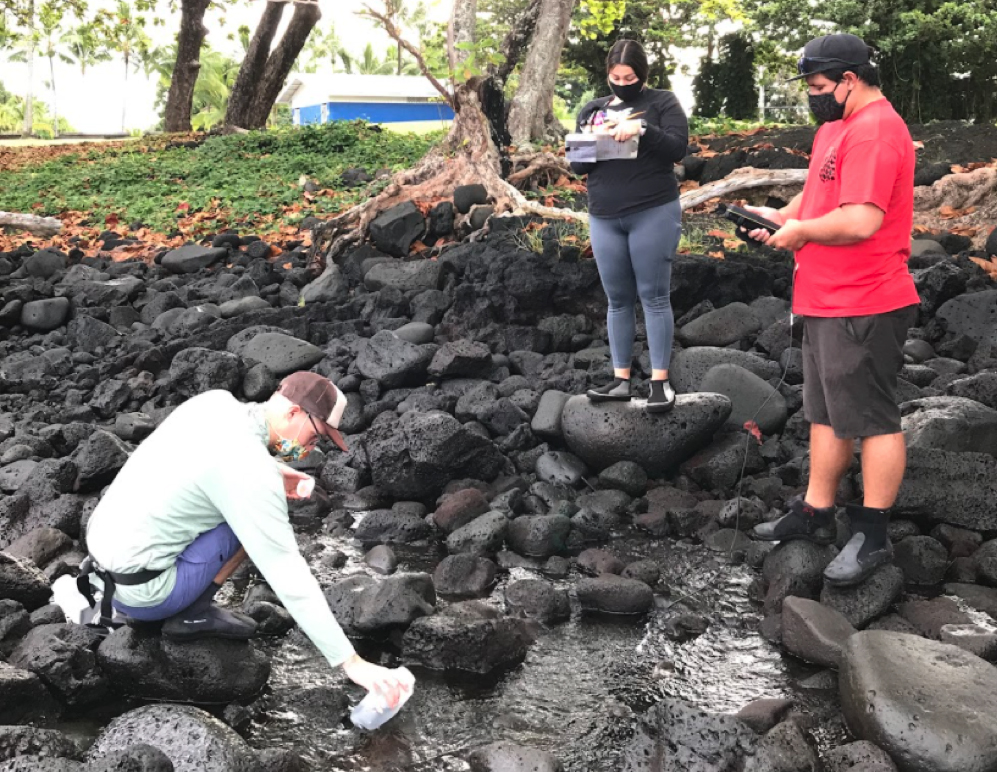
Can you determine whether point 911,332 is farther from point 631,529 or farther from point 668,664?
point 668,664

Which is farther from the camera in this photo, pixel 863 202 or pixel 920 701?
pixel 863 202

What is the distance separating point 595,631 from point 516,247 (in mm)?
5603

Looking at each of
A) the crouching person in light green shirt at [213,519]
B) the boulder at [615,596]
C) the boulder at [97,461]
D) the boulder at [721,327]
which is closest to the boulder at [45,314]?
the boulder at [97,461]

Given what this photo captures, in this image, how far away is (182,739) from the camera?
11.2 ft

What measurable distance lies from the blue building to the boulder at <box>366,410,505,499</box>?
138ft

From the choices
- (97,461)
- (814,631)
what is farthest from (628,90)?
(97,461)

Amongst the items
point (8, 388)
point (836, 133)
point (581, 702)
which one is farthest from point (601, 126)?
point (8, 388)

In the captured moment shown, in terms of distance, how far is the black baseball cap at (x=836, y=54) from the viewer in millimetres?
4090

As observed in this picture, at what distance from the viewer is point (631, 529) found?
596 centimetres

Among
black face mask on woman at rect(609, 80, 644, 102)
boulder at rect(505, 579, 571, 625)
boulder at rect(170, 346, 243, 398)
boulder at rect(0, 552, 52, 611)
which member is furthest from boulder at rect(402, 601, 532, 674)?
boulder at rect(170, 346, 243, 398)

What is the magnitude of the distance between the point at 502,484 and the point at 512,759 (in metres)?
3.07

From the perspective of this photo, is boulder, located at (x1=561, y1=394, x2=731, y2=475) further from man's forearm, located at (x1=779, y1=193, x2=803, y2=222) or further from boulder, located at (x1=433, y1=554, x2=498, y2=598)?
man's forearm, located at (x1=779, y1=193, x2=803, y2=222)

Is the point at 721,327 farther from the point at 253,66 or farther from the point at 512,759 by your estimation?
the point at 253,66

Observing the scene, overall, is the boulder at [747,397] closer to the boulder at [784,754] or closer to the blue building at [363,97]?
the boulder at [784,754]
